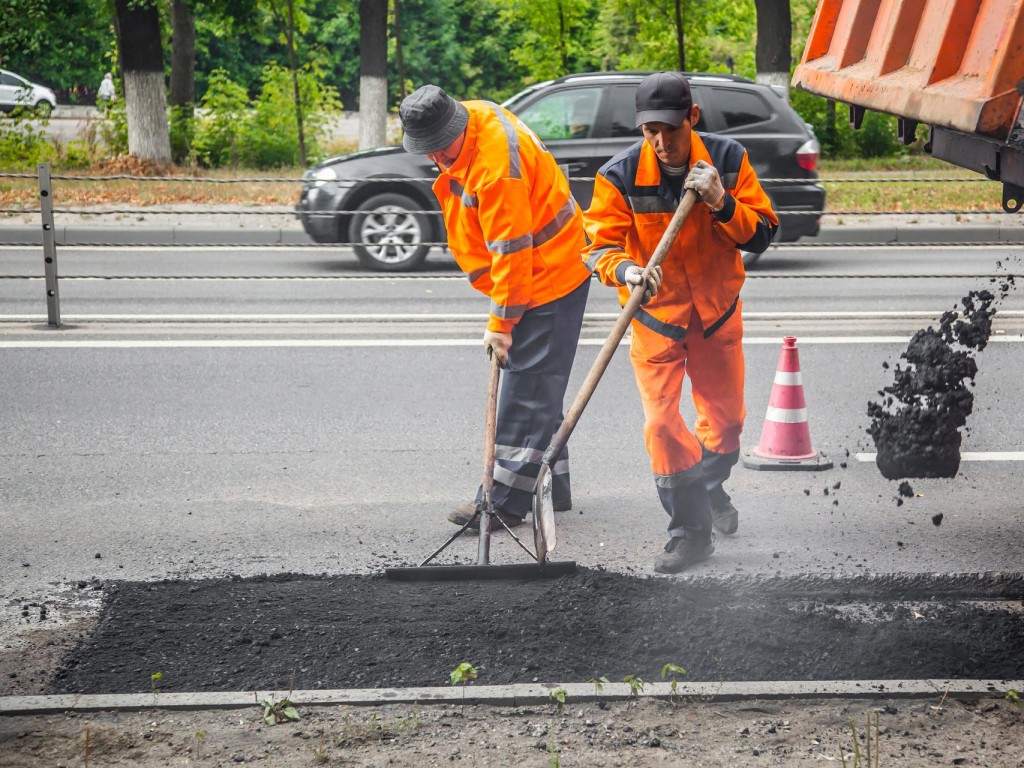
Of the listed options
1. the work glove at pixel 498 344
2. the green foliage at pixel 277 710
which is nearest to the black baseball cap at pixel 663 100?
the work glove at pixel 498 344

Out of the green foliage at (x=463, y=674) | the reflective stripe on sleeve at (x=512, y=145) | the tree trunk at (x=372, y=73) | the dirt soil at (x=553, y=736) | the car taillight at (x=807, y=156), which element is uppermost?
the tree trunk at (x=372, y=73)

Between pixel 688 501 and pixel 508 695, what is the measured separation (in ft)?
4.70

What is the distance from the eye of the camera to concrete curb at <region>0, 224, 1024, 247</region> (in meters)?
14.0

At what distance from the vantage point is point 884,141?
70.5 feet

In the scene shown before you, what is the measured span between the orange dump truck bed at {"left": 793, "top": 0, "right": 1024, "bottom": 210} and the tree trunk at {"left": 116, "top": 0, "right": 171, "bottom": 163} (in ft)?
48.7

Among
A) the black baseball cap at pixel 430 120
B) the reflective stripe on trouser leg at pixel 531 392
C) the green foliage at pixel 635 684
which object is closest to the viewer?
the green foliage at pixel 635 684

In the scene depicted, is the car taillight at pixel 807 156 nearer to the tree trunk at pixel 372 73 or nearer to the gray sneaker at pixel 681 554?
the tree trunk at pixel 372 73

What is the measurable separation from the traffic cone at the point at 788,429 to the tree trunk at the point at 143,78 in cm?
1421

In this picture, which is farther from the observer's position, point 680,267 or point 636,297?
point 680,267

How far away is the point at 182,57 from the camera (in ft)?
75.4

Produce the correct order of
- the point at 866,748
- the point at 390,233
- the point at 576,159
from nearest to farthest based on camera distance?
1. the point at 866,748
2. the point at 390,233
3. the point at 576,159

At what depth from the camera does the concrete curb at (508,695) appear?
359 cm

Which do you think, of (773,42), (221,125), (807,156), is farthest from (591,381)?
(221,125)

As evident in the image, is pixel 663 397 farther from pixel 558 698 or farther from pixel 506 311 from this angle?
pixel 558 698
